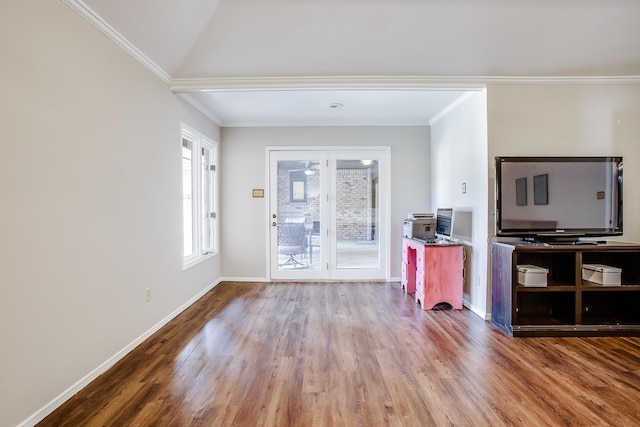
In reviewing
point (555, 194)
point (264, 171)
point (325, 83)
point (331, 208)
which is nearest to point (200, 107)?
point (264, 171)

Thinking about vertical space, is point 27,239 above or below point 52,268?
above

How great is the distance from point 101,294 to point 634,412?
11.6ft

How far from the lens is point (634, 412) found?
1815 mm

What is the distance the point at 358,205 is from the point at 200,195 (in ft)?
7.84

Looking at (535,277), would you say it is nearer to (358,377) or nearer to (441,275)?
(441,275)

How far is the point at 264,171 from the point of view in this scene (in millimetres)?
4941

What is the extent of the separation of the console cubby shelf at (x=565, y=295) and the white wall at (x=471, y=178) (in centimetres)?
27

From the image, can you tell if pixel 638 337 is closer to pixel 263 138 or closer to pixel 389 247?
pixel 389 247

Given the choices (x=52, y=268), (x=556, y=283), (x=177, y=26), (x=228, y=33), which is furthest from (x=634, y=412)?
(x=177, y=26)

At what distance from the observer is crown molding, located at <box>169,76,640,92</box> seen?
125 inches

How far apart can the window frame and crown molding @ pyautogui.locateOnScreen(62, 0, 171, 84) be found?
774mm

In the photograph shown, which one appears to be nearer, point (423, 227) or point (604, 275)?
point (604, 275)

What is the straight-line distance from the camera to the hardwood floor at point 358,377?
5.88ft

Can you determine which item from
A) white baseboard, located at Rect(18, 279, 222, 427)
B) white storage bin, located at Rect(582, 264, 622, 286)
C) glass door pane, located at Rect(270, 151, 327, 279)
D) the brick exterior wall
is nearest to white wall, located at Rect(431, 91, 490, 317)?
white storage bin, located at Rect(582, 264, 622, 286)
